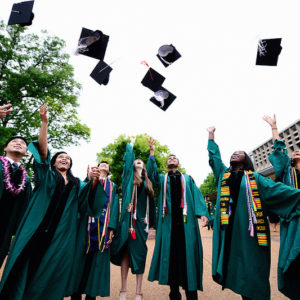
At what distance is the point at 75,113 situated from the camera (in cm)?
1535

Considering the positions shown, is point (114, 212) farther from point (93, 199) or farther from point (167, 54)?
point (167, 54)

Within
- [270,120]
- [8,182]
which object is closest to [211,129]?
[270,120]

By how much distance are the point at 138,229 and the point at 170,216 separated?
0.57 m

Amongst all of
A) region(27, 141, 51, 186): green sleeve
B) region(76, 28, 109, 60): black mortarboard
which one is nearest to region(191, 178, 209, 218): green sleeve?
region(27, 141, 51, 186): green sleeve

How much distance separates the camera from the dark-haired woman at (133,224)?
3305 millimetres

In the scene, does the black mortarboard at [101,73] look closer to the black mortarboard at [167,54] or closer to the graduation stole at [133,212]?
the black mortarboard at [167,54]

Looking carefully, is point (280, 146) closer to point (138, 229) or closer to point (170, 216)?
point (170, 216)

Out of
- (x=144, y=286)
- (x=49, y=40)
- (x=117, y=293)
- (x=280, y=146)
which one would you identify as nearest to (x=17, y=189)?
(x=117, y=293)

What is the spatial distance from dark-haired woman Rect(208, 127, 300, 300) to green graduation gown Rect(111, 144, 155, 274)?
1.11 m

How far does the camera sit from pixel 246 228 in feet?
9.07

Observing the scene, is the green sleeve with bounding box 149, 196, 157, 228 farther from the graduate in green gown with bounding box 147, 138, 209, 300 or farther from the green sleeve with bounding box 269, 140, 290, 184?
the green sleeve with bounding box 269, 140, 290, 184

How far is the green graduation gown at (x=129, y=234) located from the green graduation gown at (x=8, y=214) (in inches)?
55.3

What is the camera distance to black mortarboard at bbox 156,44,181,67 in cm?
452

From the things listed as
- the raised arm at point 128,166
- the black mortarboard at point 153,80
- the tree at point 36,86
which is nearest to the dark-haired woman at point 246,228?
the raised arm at point 128,166
